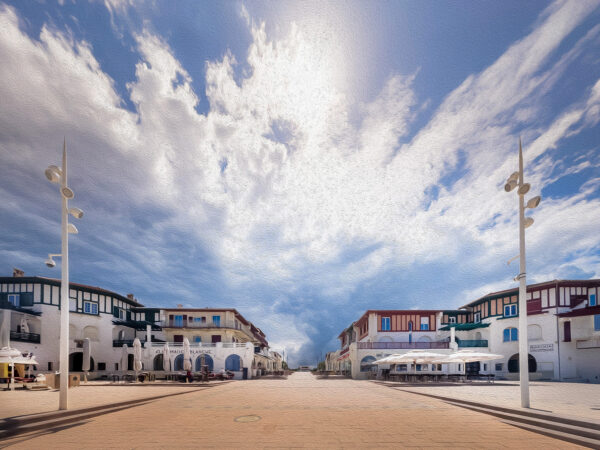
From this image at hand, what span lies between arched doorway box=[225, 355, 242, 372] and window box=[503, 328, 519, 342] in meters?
27.9

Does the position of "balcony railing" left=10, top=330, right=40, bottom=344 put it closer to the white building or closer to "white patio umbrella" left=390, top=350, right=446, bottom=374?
the white building

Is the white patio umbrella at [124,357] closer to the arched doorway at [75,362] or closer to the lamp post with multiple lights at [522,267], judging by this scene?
the arched doorway at [75,362]

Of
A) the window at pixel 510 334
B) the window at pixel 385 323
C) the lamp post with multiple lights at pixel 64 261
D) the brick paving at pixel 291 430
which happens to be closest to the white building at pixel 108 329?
the window at pixel 385 323

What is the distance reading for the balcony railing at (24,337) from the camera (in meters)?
29.5

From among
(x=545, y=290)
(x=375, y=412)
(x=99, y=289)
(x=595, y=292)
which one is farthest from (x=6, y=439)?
(x=595, y=292)

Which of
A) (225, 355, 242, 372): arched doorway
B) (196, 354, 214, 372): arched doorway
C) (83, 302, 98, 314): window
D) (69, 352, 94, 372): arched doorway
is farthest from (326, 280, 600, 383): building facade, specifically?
(69, 352, 94, 372): arched doorway

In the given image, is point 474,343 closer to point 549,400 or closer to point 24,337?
point 549,400

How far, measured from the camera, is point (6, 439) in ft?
25.1

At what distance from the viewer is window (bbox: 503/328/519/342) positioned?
37000 millimetres

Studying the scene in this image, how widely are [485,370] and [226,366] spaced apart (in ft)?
90.3

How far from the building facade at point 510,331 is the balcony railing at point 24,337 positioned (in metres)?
30.1

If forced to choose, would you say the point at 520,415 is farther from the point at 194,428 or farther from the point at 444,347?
the point at 444,347

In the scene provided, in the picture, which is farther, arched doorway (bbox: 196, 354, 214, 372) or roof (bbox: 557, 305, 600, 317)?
arched doorway (bbox: 196, 354, 214, 372)

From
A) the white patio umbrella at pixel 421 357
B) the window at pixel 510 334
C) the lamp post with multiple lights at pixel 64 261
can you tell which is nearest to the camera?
the lamp post with multiple lights at pixel 64 261
